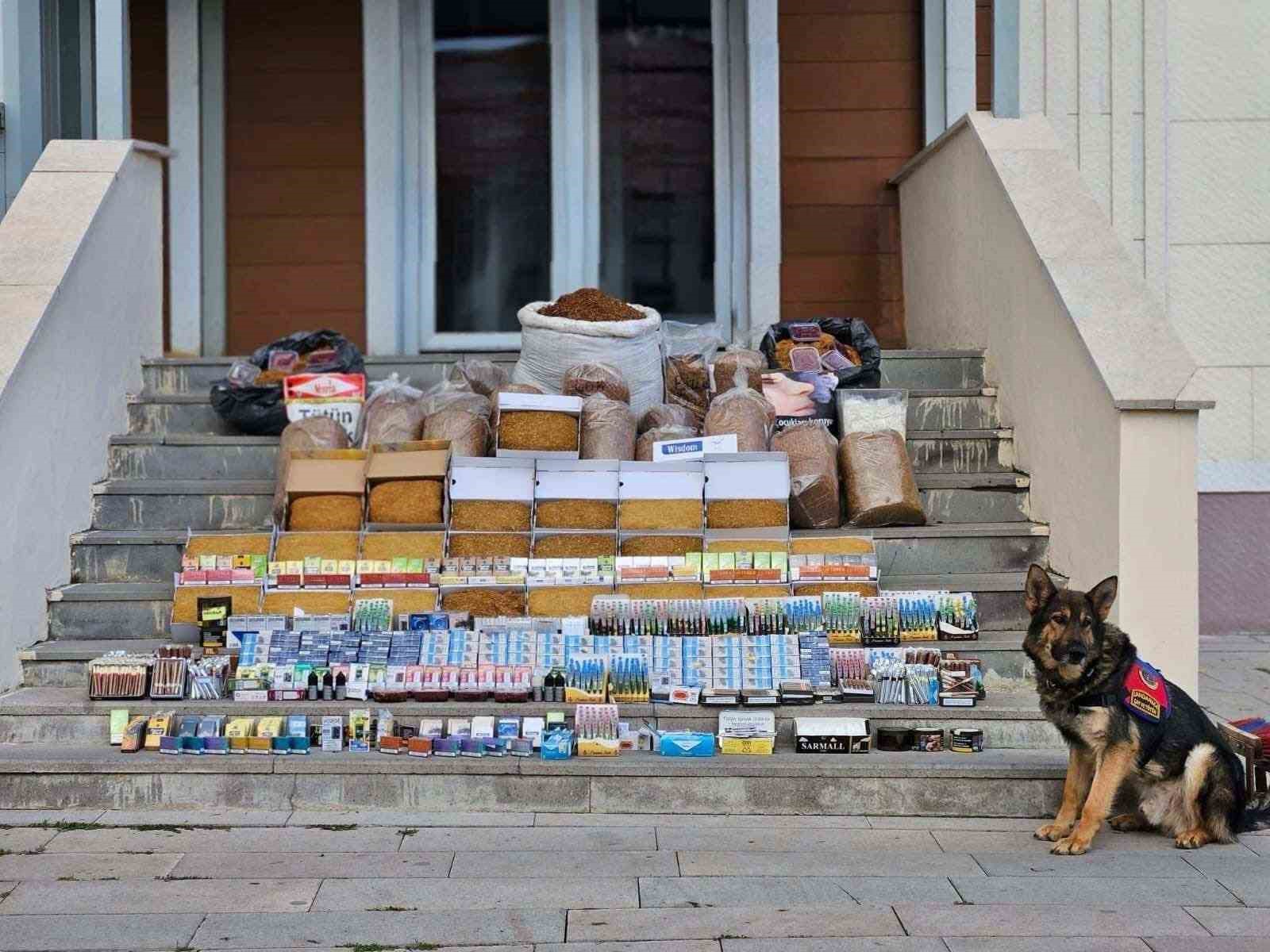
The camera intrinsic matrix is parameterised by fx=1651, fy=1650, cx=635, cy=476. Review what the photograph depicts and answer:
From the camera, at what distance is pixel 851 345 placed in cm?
895

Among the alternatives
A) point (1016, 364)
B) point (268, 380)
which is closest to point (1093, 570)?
point (1016, 364)

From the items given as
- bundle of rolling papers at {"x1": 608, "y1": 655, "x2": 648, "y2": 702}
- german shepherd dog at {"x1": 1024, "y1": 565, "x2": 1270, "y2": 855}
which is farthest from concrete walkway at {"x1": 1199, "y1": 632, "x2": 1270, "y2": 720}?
bundle of rolling papers at {"x1": 608, "y1": 655, "x2": 648, "y2": 702}

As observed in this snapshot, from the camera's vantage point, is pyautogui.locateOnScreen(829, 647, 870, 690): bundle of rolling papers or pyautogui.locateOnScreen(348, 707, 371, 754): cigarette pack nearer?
pyautogui.locateOnScreen(348, 707, 371, 754): cigarette pack

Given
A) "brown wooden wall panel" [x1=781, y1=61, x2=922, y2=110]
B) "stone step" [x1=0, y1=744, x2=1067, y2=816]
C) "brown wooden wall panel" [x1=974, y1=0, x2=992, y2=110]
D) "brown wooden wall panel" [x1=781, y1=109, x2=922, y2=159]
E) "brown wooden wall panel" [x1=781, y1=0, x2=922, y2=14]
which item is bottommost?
"stone step" [x1=0, y1=744, x2=1067, y2=816]

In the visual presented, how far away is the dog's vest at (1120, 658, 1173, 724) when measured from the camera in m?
5.61

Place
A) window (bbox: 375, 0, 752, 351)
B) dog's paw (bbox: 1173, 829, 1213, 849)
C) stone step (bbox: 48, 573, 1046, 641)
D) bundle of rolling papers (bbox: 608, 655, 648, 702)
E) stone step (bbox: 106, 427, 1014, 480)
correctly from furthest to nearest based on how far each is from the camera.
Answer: window (bbox: 375, 0, 752, 351) < stone step (bbox: 106, 427, 1014, 480) < stone step (bbox: 48, 573, 1046, 641) < bundle of rolling papers (bbox: 608, 655, 648, 702) < dog's paw (bbox: 1173, 829, 1213, 849)

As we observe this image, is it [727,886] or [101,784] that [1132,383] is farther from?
Answer: [101,784]

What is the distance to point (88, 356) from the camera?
26.7 feet

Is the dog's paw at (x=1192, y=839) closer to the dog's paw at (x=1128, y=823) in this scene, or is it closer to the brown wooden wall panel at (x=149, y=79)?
the dog's paw at (x=1128, y=823)

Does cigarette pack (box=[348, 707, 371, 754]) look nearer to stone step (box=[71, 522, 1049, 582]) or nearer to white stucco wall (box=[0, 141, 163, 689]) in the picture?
white stucco wall (box=[0, 141, 163, 689])

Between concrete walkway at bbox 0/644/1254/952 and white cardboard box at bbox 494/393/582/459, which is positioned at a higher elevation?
white cardboard box at bbox 494/393/582/459

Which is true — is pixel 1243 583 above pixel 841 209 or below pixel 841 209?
below

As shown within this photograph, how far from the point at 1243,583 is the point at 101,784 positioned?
7066 millimetres

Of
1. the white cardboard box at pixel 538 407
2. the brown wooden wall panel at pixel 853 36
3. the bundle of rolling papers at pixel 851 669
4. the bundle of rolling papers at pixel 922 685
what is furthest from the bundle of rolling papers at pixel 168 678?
the brown wooden wall panel at pixel 853 36
